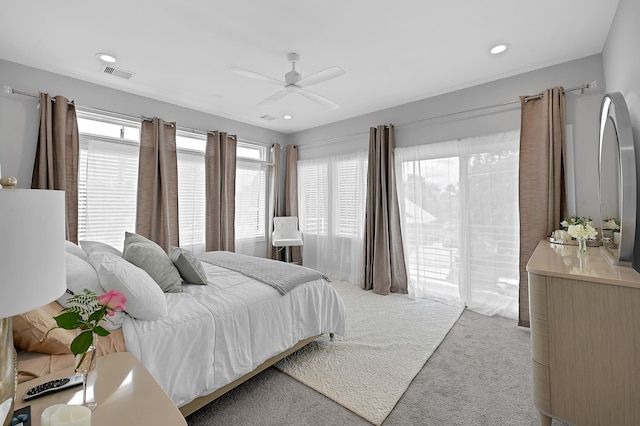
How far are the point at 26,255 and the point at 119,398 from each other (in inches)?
26.0

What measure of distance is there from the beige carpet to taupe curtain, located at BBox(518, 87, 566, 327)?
104cm

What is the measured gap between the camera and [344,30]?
242 cm

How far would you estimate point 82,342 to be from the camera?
2.86 feet

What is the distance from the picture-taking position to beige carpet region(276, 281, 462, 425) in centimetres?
200

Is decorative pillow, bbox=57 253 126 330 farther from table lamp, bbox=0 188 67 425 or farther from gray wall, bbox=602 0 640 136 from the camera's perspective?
gray wall, bbox=602 0 640 136

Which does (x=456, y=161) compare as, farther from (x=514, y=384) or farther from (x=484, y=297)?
(x=514, y=384)

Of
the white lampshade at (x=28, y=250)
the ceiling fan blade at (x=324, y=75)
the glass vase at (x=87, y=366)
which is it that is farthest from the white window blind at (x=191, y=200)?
the white lampshade at (x=28, y=250)

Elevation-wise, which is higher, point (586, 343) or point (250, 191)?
point (250, 191)

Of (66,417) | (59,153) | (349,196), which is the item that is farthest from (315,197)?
(66,417)

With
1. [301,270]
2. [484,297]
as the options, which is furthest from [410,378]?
[484,297]

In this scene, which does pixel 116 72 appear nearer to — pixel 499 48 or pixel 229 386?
pixel 229 386

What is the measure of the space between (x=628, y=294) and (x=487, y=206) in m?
2.17

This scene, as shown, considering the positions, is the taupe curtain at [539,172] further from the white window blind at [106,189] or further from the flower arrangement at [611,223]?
the white window blind at [106,189]

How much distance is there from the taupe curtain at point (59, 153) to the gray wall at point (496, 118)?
11.3 feet
